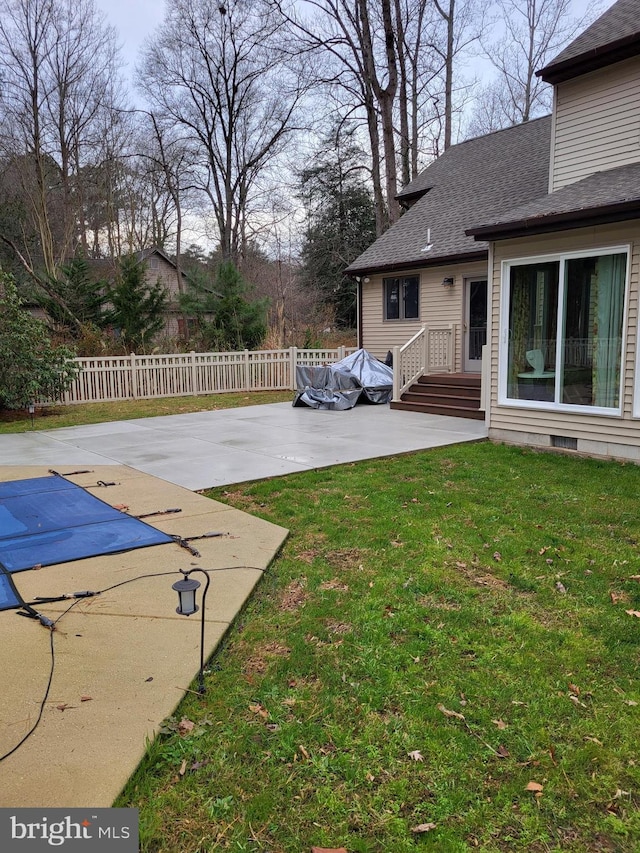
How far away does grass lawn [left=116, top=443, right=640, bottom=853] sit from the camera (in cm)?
194

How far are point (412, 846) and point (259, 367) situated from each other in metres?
14.0

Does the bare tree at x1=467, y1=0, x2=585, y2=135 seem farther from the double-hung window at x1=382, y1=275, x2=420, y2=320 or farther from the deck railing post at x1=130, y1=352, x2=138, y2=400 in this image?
the deck railing post at x1=130, y1=352, x2=138, y2=400

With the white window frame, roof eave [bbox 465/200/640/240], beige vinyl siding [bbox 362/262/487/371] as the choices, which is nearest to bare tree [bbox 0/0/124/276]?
beige vinyl siding [bbox 362/262/487/371]

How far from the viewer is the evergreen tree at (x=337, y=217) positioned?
23.5 meters

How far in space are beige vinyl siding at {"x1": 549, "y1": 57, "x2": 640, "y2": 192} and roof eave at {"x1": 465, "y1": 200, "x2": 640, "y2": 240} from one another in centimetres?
213

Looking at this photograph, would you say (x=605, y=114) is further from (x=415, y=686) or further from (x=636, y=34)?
(x=415, y=686)

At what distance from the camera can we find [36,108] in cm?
1961

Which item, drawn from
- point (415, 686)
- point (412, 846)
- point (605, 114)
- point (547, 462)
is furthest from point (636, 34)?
point (412, 846)

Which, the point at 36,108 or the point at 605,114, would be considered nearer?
the point at 605,114

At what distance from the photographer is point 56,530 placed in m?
4.65

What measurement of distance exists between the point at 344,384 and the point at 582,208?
6416 millimetres

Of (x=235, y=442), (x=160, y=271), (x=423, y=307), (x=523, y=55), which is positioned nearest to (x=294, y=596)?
(x=235, y=442)

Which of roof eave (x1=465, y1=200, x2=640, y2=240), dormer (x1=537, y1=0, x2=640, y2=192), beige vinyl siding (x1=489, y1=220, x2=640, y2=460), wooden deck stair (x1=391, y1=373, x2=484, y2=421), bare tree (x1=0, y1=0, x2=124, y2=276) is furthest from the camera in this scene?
bare tree (x1=0, y1=0, x2=124, y2=276)

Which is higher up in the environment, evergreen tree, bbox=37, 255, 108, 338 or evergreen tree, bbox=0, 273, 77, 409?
evergreen tree, bbox=37, 255, 108, 338
